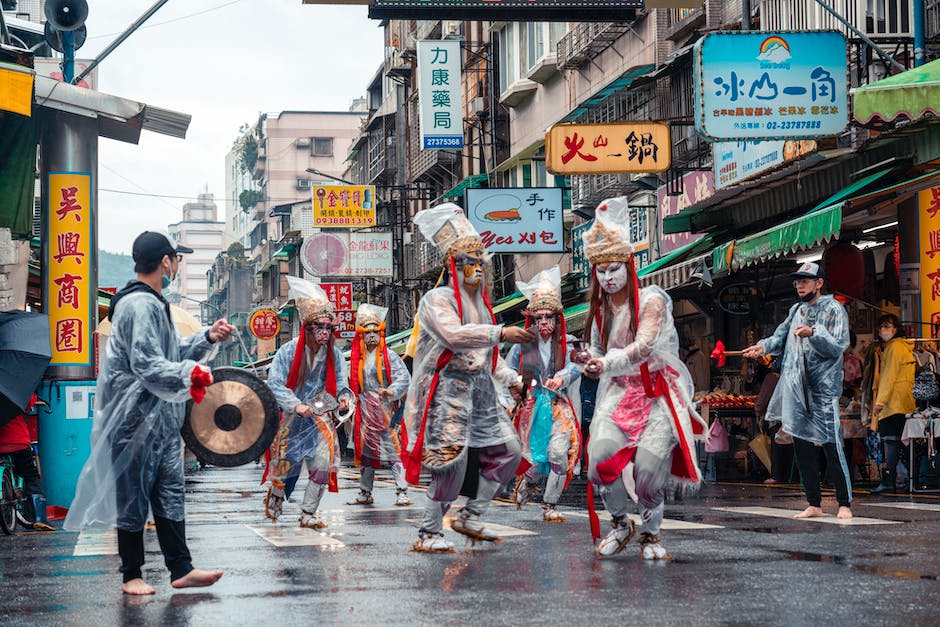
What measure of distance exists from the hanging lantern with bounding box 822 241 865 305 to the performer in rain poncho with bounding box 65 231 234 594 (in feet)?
35.1

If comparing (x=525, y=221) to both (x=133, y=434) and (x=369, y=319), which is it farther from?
(x=133, y=434)

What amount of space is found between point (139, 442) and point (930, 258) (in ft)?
34.6

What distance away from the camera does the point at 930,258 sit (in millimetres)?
15445

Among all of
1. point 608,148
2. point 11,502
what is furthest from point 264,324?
point 11,502

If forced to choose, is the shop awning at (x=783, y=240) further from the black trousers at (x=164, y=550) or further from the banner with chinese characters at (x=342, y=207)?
the banner with chinese characters at (x=342, y=207)

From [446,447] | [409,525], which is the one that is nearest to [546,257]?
[409,525]

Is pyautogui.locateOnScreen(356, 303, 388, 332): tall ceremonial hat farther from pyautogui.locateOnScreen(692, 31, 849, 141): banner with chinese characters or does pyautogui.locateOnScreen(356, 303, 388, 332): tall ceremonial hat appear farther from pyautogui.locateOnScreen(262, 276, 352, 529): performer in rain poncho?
pyautogui.locateOnScreen(692, 31, 849, 141): banner with chinese characters

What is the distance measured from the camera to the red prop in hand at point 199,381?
23.2 feet

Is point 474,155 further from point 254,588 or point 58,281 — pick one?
point 254,588

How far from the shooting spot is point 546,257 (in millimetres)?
34469

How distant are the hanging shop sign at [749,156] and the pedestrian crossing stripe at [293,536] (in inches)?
347

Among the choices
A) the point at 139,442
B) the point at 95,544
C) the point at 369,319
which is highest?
the point at 369,319

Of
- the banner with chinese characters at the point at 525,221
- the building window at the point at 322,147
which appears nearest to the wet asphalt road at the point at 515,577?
the banner with chinese characters at the point at 525,221

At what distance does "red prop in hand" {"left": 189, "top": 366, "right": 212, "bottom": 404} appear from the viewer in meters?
7.08
